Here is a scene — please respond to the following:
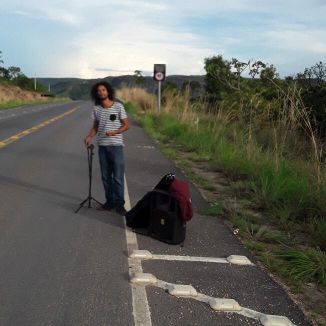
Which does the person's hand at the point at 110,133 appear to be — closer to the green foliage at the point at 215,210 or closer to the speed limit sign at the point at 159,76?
the green foliage at the point at 215,210

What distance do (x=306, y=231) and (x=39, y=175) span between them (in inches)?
214

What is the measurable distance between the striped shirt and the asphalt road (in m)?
0.99

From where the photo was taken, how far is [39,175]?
1010 cm

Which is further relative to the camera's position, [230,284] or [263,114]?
[263,114]

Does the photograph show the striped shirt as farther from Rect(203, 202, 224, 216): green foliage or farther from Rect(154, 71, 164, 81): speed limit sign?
Rect(154, 71, 164, 81): speed limit sign

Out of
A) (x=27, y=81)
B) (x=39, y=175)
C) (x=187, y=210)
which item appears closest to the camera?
(x=187, y=210)

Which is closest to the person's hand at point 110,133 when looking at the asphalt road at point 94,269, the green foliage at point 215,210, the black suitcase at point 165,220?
the asphalt road at point 94,269

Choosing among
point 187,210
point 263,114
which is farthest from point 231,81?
point 187,210

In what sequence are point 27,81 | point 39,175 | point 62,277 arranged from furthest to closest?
point 27,81, point 39,175, point 62,277

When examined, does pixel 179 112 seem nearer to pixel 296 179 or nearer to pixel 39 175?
pixel 39 175

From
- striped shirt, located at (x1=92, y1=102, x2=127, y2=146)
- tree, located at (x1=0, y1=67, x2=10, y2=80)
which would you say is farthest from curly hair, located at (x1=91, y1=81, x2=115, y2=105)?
tree, located at (x1=0, y1=67, x2=10, y2=80)

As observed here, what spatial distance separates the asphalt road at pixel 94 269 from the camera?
410cm

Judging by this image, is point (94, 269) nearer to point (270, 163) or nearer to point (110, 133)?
point (110, 133)

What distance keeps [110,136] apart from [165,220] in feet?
5.68
